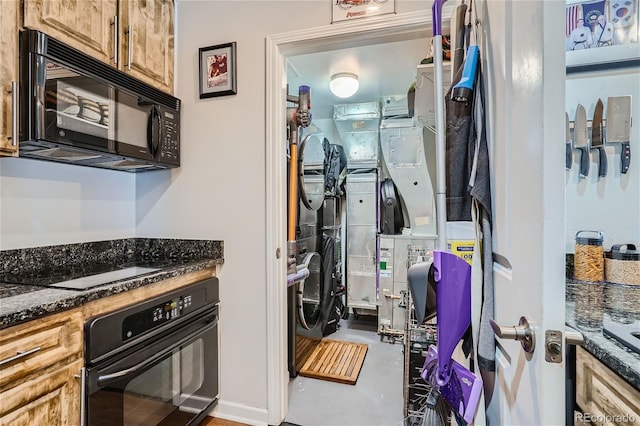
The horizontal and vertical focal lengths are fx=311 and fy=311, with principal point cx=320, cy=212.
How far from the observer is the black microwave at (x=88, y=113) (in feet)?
3.78

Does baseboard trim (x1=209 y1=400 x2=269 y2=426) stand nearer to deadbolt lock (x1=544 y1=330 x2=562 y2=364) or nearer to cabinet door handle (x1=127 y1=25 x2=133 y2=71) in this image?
deadbolt lock (x1=544 y1=330 x2=562 y2=364)

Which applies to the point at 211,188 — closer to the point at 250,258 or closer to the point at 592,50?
the point at 250,258

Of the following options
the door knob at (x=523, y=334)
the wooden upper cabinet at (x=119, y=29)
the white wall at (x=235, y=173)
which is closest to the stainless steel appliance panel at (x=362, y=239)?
the white wall at (x=235, y=173)

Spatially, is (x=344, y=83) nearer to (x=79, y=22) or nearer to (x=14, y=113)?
(x=79, y=22)

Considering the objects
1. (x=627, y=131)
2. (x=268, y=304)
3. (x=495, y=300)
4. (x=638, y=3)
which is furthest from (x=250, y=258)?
(x=638, y=3)

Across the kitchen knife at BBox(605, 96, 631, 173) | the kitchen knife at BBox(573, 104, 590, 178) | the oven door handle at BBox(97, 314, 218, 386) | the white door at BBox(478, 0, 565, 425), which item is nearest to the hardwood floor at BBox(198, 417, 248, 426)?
the oven door handle at BBox(97, 314, 218, 386)

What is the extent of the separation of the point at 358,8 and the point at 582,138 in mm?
1214

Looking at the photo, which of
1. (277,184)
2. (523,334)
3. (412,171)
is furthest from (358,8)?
(412,171)

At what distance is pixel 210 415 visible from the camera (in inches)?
71.1

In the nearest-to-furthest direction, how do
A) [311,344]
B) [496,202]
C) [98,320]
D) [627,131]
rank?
[496,202] < [98,320] < [627,131] < [311,344]

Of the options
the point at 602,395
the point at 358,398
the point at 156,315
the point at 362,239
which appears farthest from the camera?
the point at 362,239

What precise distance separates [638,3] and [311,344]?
279 centimetres

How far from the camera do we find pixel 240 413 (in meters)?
1.77

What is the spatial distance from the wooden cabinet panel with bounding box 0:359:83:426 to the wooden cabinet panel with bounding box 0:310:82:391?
1.2 inches
